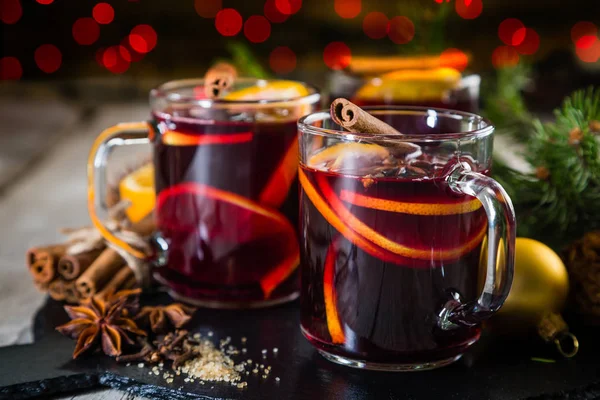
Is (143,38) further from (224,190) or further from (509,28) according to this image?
(224,190)

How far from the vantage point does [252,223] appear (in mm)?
1095

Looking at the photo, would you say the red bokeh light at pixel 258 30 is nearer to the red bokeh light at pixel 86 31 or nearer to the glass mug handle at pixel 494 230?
the red bokeh light at pixel 86 31

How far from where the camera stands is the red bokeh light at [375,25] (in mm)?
4109

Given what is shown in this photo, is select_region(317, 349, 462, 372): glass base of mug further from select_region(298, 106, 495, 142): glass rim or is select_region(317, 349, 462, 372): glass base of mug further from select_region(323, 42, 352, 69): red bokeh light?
select_region(323, 42, 352, 69): red bokeh light

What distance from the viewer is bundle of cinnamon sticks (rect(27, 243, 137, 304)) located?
1162mm

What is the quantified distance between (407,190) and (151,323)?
40 cm

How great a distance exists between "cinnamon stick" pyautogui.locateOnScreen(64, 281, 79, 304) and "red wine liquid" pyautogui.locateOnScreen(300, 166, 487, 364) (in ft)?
1.38

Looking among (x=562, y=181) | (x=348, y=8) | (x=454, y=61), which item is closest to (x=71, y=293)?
(x=562, y=181)

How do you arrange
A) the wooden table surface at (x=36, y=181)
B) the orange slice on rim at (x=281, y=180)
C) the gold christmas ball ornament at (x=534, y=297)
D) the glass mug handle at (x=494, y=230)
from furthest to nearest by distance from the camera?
the wooden table surface at (x=36, y=181) < the orange slice on rim at (x=281, y=180) < the gold christmas ball ornament at (x=534, y=297) < the glass mug handle at (x=494, y=230)

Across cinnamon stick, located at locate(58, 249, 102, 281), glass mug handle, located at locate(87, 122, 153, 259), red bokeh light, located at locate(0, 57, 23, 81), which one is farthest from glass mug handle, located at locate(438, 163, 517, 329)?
red bokeh light, located at locate(0, 57, 23, 81)

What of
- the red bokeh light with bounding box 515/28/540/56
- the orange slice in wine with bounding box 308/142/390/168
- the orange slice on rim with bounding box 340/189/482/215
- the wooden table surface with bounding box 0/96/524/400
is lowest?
the wooden table surface with bounding box 0/96/524/400

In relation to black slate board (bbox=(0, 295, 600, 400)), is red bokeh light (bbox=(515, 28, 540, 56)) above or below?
above

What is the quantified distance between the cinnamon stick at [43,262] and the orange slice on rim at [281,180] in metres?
0.34

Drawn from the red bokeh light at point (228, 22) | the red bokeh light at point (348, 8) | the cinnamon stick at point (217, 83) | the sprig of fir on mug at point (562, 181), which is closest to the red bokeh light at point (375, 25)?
the red bokeh light at point (348, 8)
